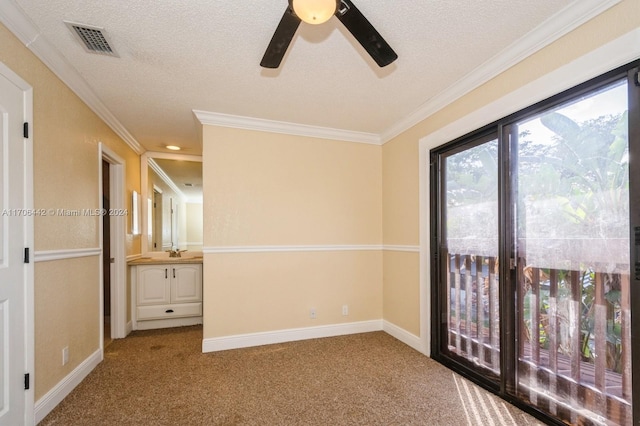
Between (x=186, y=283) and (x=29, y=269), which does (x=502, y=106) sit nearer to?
(x=29, y=269)

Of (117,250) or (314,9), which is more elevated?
(314,9)

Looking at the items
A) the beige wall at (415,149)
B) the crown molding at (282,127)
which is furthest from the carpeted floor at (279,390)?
the crown molding at (282,127)

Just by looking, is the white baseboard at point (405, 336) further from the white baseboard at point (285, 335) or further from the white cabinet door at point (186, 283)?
the white cabinet door at point (186, 283)

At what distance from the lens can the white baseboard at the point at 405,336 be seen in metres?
3.08

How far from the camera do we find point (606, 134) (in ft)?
5.58

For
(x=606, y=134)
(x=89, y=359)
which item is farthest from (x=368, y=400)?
(x=89, y=359)

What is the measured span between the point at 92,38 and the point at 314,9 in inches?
64.9

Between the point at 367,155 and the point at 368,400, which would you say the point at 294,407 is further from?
the point at 367,155

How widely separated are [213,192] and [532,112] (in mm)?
2862

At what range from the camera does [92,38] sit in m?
1.96

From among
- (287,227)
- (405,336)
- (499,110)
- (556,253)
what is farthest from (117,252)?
(556,253)

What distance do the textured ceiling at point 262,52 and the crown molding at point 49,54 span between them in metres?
0.04

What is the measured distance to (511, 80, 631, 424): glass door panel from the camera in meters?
1.65

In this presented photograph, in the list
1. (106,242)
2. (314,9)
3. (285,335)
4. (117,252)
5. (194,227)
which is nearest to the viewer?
(314,9)
